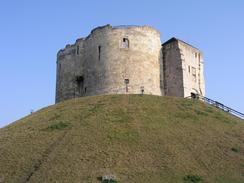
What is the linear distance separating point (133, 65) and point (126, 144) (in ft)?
56.1

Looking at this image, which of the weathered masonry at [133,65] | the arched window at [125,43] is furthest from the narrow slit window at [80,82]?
the arched window at [125,43]

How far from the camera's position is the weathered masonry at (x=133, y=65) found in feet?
137

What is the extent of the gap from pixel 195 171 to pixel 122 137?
18.0 ft

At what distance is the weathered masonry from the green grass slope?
22.3 feet

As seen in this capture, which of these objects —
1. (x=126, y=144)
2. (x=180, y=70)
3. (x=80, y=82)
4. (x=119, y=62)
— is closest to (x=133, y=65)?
(x=119, y=62)

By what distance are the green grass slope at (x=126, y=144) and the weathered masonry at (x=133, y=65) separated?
6.80m

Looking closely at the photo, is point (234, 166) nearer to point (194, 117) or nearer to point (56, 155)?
point (194, 117)

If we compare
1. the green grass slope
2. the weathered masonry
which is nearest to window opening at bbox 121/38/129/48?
the weathered masonry

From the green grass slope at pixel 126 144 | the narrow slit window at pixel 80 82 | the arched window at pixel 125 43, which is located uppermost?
the arched window at pixel 125 43

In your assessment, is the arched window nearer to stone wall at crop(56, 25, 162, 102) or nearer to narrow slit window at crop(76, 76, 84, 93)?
stone wall at crop(56, 25, 162, 102)

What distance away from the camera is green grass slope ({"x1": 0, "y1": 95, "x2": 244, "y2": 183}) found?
74.5 feet

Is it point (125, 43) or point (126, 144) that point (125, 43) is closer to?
point (125, 43)

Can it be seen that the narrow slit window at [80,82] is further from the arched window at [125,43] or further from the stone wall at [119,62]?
the arched window at [125,43]

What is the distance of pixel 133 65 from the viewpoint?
4200 cm
